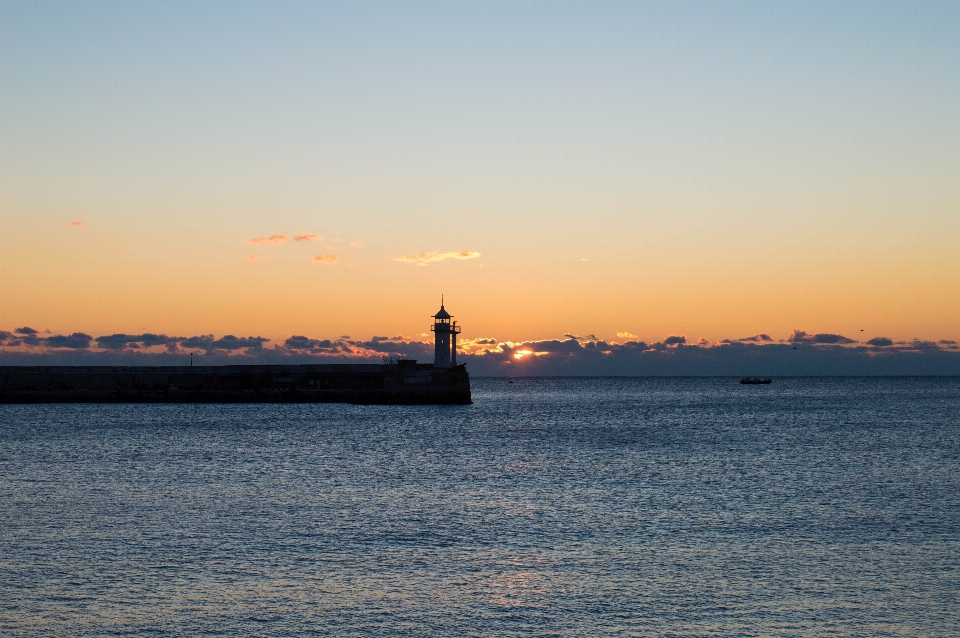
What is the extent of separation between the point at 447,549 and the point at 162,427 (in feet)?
194

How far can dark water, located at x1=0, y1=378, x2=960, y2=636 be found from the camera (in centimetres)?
2259

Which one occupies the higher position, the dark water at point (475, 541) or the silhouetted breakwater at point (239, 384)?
the silhouetted breakwater at point (239, 384)

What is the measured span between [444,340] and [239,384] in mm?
28243

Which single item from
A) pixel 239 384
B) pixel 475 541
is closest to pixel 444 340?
pixel 239 384

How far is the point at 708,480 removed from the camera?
46938 mm

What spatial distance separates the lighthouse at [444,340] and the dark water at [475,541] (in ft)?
156

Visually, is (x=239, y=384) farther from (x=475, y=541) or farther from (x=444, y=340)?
(x=475, y=541)

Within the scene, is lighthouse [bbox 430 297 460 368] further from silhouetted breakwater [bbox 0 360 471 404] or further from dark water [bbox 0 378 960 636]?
dark water [bbox 0 378 960 636]

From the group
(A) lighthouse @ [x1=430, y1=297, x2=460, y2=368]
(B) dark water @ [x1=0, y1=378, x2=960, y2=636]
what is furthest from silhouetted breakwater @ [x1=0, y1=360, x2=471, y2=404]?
(B) dark water @ [x1=0, y1=378, x2=960, y2=636]

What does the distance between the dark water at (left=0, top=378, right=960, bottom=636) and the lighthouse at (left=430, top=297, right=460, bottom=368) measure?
47543 mm

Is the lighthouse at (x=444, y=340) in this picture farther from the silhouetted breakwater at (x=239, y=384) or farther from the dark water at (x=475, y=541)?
the dark water at (x=475, y=541)

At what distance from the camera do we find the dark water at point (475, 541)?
2259cm

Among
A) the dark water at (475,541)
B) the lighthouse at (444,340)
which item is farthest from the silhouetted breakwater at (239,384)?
the dark water at (475,541)

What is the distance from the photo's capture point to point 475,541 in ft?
100
